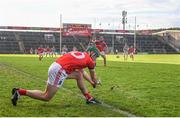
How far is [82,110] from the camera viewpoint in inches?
387

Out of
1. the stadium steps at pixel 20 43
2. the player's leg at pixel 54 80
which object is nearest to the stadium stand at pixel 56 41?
the stadium steps at pixel 20 43

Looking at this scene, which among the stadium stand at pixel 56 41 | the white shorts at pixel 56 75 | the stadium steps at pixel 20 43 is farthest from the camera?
the stadium stand at pixel 56 41

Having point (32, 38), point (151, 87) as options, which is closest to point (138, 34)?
point (32, 38)

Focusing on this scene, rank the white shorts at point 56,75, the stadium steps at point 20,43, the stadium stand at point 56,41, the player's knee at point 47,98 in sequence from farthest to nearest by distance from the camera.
Answer: 1. the stadium stand at point 56,41
2. the stadium steps at point 20,43
3. the player's knee at point 47,98
4. the white shorts at point 56,75

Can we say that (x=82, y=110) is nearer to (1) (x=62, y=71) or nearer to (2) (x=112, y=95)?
(1) (x=62, y=71)

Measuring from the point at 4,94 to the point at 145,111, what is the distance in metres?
4.89

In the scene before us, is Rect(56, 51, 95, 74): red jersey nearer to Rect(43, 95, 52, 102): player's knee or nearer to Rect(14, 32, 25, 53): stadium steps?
Rect(43, 95, 52, 102): player's knee

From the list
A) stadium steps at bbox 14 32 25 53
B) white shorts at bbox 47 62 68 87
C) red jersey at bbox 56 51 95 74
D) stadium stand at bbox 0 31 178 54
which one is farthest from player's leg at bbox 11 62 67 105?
stadium steps at bbox 14 32 25 53

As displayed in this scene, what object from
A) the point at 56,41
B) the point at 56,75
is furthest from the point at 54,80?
the point at 56,41

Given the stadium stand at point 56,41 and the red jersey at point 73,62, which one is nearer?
the red jersey at point 73,62

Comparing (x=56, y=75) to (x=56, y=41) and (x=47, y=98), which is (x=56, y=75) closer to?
(x=47, y=98)

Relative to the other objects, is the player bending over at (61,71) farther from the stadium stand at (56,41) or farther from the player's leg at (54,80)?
the stadium stand at (56,41)

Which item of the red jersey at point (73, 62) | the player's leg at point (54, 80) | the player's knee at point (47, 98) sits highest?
the red jersey at point (73, 62)

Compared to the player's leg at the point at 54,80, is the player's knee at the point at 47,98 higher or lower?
lower
